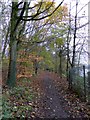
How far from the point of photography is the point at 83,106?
742 centimetres

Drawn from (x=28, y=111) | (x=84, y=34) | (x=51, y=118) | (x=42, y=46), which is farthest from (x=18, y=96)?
(x=42, y=46)

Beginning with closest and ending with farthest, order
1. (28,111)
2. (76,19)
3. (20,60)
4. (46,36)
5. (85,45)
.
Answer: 1. (28,111)
2. (20,60)
3. (76,19)
4. (46,36)
5. (85,45)

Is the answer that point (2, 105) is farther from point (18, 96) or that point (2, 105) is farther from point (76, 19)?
point (76, 19)

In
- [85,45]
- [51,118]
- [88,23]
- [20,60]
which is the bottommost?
[51,118]

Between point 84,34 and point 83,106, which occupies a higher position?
point 84,34

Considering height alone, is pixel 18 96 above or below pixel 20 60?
below

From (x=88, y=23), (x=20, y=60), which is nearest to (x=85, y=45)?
(x=88, y=23)

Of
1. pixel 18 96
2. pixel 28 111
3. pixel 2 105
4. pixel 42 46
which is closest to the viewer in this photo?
pixel 2 105

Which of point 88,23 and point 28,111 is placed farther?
point 88,23

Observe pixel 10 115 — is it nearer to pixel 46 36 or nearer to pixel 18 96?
pixel 18 96

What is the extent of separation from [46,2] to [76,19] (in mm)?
4675

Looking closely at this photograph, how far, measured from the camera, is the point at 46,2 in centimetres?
1187

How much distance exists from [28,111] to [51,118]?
72 cm

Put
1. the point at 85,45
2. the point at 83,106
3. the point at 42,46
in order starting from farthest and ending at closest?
1. the point at 42,46
2. the point at 85,45
3. the point at 83,106
